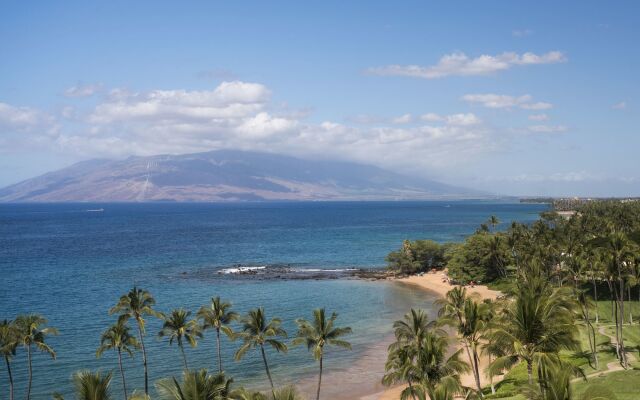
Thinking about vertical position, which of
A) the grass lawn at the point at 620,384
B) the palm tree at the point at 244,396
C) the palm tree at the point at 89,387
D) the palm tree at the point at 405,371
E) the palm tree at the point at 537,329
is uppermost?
the palm tree at the point at 537,329

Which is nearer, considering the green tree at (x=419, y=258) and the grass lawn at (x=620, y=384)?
the grass lawn at (x=620, y=384)

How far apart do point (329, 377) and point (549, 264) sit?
4983 centimetres

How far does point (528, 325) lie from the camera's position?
2906 cm

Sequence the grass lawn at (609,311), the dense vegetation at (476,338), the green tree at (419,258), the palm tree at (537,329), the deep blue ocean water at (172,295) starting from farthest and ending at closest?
the green tree at (419,258) → the grass lawn at (609,311) → the deep blue ocean water at (172,295) → the palm tree at (537,329) → the dense vegetation at (476,338)

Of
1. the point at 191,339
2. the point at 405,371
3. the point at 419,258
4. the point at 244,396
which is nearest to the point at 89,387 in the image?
the point at 244,396

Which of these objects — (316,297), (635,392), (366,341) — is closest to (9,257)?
(316,297)

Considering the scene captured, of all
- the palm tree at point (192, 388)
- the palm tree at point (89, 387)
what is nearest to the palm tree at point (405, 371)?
the palm tree at point (192, 388)

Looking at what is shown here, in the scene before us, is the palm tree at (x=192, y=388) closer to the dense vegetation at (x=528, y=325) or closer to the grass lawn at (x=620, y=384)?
the dense vegetation at (x=528, y=325)

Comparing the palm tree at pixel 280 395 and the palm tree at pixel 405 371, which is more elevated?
the palm tree at pixel 280 395

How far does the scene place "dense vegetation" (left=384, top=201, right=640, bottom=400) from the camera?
28.9 m

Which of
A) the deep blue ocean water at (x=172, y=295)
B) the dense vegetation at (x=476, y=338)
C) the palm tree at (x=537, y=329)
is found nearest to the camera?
the dense vegetation at (x=476, y=338)

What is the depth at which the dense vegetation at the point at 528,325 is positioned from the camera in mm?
28891

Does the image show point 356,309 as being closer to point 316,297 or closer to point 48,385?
point 316,297

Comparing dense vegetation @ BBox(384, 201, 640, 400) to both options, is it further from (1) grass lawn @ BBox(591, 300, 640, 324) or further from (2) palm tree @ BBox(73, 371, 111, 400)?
(2) palm tree @ BBox(73, 371, 111, 400)
